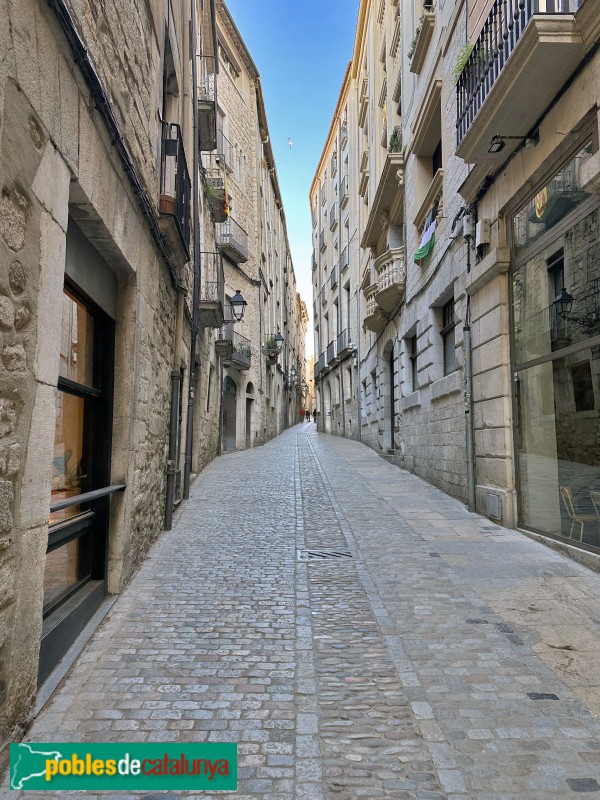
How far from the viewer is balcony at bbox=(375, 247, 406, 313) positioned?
43.2 ft

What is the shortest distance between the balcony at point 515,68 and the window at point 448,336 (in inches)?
130

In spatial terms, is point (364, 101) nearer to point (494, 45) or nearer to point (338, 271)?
point (338, 271)

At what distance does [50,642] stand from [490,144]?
6.63 meters

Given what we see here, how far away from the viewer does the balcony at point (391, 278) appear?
1316 centimetres

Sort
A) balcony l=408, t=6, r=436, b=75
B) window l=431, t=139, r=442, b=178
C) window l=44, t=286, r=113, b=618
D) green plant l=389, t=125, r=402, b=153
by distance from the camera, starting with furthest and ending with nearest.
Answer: green plant l=389, t=125, r=402, b=153 → window l=431, t=139, r=442, b=178 → balcony l=408, t=6, r=436, b=75 → window l=44, t=286, r=113, b=618

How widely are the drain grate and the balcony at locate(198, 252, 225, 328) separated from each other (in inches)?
259

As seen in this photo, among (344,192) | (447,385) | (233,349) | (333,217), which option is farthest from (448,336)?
(333,217)

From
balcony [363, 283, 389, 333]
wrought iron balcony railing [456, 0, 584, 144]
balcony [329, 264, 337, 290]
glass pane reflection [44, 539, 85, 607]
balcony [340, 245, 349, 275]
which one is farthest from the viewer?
balcony [329, 264, 337, 290]

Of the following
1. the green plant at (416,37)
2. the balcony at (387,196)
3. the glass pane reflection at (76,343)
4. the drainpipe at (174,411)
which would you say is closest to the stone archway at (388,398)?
the balcony at (387,196)

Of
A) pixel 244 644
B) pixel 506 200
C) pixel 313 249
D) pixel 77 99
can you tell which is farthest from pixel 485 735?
pixel 313 249

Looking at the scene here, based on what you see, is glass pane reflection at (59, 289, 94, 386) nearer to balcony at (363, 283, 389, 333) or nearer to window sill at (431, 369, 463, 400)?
window sill at (431, 369, 463, 400)

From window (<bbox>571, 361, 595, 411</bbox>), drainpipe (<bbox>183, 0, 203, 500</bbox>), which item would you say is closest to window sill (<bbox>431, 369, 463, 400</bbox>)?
window (<bbox>571, 361, 595, 411</bbox>)

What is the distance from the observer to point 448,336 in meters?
10.1

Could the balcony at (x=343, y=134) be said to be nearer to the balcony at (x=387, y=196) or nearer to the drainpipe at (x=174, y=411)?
the balcony at (x=387, y=196)
